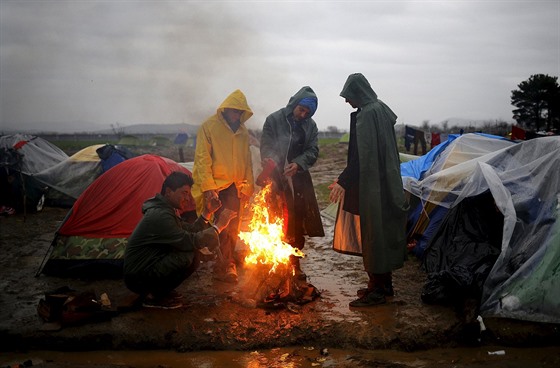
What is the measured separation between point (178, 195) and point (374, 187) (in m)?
2.10

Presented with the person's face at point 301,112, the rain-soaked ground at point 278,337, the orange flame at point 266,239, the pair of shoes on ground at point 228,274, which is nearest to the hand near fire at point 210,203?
the orange flame at point 266,239

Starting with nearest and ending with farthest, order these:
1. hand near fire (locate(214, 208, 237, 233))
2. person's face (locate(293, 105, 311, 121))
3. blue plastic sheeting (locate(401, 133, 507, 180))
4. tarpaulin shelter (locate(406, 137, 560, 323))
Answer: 1. tarpaulin shelter (locate(406, 137, 560, 323))
2. hand near fire (locate(214, 208, 237, 233))
3. person's face (locate(293, 105, 311, 121))
4. blue plastic sheeting (locate(401, 133, 507, 180))

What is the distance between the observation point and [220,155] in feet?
19.0

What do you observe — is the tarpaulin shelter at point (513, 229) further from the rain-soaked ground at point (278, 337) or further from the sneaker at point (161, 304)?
the sneaker at point (161, 304)

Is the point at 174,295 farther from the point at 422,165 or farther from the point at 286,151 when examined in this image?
the point at 422,165

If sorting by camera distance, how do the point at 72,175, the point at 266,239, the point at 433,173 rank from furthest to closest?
the point at 72,175 → the point at 433,173 → the point at 266,239

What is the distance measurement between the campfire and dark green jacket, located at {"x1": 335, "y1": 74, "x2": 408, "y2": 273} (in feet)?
2.86

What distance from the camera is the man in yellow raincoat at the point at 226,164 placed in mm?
5711

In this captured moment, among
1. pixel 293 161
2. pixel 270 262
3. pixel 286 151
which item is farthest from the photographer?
pixel 286 151

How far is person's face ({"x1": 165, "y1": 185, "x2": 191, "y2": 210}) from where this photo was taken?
4750mm

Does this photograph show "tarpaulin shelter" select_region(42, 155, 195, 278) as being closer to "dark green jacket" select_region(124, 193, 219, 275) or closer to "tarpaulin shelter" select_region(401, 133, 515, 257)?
"dark green jacket" select_region(124, 193, 219, 275)

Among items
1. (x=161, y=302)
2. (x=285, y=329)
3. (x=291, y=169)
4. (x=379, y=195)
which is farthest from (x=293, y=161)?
(x=161, y=302)

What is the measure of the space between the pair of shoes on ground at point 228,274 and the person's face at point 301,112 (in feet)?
7.16

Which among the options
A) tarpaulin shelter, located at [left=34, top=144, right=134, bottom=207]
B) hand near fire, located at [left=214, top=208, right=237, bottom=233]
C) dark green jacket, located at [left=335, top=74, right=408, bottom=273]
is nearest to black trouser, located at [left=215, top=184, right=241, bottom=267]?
hand near fire, located at [left=214, top=208, right=237, bottom=233]
